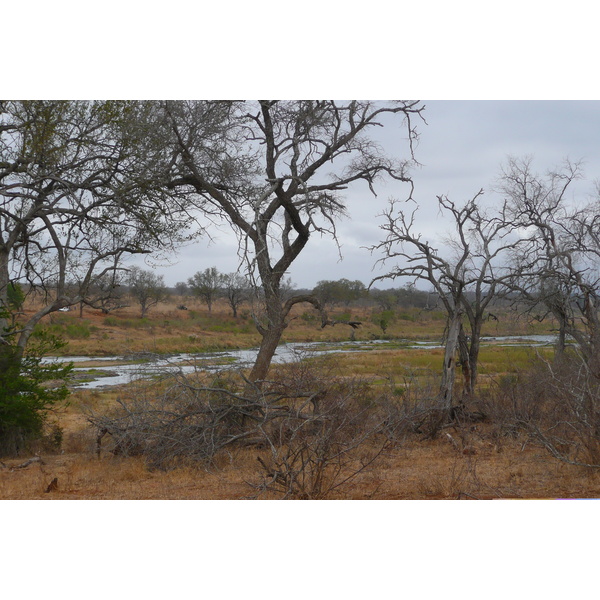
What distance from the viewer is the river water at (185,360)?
35.7 ft

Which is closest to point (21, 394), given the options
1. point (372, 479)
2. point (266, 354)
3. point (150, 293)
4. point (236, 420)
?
point (236, 420)

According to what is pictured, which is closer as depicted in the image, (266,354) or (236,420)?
(236,420)

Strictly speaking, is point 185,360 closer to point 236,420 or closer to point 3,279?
point 236,420

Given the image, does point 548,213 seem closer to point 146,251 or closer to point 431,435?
point 431,435

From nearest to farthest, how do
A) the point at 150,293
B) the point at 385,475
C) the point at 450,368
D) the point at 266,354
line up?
the point at 385,475 → the point at 266,354 → the point at 450,368 → the point at 150,293

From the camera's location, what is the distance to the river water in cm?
1088

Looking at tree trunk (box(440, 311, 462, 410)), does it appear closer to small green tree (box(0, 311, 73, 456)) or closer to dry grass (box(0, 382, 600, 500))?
dry grass (box(0, 382, 600, 500))

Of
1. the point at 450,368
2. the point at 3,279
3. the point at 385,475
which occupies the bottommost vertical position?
the point at 385,475

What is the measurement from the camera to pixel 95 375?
77.9 feet

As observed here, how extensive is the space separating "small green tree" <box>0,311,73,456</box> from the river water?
4.59 feet

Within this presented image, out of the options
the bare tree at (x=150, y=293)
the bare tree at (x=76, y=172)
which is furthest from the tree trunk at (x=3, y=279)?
the bare tree at (x=150, y=293)

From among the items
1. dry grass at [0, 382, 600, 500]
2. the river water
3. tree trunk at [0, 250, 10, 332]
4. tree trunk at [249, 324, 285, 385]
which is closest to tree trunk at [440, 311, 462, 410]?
dry grass at [0, 382, 600, 500]

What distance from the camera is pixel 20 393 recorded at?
38.5ft

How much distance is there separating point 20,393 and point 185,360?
3175 mm
